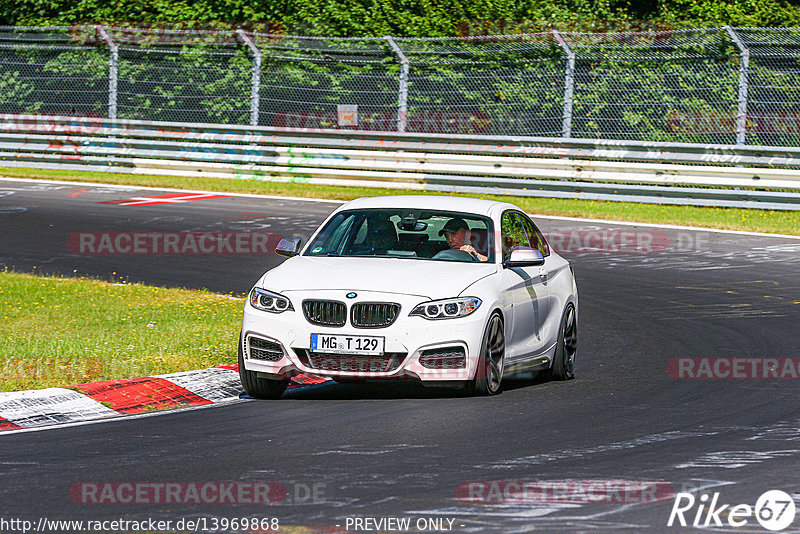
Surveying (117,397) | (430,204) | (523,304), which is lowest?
(117,397)

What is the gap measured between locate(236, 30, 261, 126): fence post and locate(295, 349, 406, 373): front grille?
19273 millimetres

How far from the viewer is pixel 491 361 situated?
30.9 feet

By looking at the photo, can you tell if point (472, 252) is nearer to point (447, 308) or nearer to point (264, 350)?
point (447, 308)

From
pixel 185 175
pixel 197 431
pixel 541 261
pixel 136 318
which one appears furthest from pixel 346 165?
pixel 197 431

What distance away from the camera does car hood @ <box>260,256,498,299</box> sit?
913 cm

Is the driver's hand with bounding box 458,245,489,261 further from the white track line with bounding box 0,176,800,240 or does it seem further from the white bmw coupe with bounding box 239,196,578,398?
the white track line with bounding box 0,176,800,240

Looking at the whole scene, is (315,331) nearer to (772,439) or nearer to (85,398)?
(85,398)

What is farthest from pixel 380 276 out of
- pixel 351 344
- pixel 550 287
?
pixel 550 287

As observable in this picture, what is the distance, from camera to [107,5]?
33.5 metres

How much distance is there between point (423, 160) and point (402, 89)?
148cm

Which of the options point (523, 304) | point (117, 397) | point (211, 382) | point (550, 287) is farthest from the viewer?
point (550, 287)

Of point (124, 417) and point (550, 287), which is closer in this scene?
point (124, 417)

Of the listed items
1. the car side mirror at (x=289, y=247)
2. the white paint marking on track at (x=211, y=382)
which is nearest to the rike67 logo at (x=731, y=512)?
the white paint marking on track at (x=211, y=382)

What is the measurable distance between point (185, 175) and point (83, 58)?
400 centimetres
